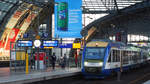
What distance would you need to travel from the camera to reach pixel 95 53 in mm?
26828

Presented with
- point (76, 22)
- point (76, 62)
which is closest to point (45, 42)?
point (76, 22)

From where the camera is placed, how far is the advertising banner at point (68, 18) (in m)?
32.7

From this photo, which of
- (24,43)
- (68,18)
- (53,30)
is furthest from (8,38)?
(68,18)

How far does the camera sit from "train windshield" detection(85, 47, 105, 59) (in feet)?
87.0

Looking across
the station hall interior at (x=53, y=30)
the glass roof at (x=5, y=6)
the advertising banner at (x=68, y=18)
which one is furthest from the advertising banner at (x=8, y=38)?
the advertising banner at (x=68, y=18)

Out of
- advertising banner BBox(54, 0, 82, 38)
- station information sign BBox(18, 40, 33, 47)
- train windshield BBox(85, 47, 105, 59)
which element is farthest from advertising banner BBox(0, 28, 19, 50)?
train windshield BBox(85, 47, 105, 59)

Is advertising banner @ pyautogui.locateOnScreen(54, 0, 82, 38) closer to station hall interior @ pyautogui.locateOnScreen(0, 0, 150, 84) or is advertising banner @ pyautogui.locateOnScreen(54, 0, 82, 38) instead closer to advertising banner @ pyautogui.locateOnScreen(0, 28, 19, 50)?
station hall interior @ pyautogui.locateOnScreen(0, 0, 150, 84)

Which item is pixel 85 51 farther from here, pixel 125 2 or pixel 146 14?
pixel 146 14

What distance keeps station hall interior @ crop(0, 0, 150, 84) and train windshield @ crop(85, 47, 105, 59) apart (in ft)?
1.30

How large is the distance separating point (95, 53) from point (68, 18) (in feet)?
23.5

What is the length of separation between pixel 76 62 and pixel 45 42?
23.4ft

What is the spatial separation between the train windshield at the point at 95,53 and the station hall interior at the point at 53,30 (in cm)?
39

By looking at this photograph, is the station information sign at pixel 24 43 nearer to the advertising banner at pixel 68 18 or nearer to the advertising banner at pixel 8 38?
the advertising banner at pixel 68 18

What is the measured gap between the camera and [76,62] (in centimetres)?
3950
